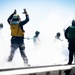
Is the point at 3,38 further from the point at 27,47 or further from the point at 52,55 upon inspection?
the point at 52,55

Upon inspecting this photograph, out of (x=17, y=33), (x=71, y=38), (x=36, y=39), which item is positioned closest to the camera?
(x=17, y=33)

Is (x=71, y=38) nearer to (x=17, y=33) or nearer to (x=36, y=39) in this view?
(x=36, y=39)

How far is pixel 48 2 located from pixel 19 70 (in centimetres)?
89

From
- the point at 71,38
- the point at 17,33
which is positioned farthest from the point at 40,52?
the point at 71,38

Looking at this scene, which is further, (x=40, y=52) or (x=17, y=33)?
(x=40, y=52)

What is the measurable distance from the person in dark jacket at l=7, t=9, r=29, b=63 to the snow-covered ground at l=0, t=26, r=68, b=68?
0.15 ft

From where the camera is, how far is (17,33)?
290 centimetres

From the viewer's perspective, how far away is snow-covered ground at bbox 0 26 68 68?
275cm

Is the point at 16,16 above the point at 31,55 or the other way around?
above

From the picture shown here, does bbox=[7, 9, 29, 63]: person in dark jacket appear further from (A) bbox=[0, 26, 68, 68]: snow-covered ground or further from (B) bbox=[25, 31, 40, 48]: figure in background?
(B) bbox=[25, 31, 40, 48]: figure in background

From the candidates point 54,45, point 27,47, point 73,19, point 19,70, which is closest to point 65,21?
point 73,19

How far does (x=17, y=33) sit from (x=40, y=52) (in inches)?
15.3

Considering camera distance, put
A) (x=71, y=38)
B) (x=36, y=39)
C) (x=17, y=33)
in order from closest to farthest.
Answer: (x=17, y=33) → (x=36, y=39) → (x=71, y=38)

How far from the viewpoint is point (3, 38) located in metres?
2.73
